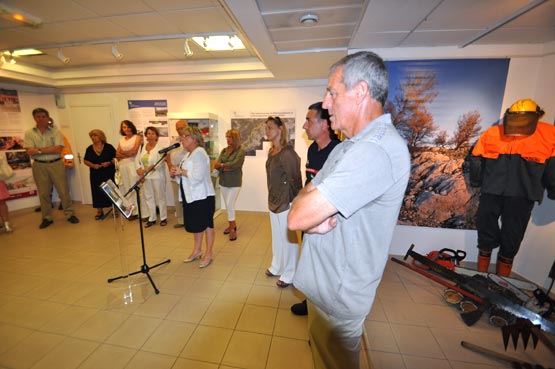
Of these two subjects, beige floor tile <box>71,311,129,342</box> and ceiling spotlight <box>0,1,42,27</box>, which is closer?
beige floor tile <box>71,311,129,342</box>

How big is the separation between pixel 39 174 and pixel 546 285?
7.83 metres

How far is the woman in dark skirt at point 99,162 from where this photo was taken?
451cm

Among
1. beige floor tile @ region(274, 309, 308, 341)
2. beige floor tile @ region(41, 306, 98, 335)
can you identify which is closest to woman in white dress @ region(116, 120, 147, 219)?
beige floor tile @ region(41, 306, 98, 335)

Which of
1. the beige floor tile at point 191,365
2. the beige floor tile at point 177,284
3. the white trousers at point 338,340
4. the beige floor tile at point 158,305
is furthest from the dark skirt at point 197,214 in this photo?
the white trousers at point 338,340

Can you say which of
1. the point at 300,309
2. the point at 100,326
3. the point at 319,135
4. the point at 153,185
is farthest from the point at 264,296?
the point at 153,185

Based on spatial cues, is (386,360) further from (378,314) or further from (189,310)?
(189,310)

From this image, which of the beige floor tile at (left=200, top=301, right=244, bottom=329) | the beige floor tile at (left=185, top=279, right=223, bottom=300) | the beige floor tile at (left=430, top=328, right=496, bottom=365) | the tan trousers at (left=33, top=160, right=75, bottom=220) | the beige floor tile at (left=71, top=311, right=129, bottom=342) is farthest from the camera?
the tan trousers at (left=33, top=160, right=75, bottom=220)

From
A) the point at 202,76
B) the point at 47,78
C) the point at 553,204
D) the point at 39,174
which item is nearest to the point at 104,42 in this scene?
the point at 202,76

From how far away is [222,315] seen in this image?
7.17ft

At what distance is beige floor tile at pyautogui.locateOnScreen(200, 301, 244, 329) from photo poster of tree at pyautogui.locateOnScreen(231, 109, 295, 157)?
3105mm

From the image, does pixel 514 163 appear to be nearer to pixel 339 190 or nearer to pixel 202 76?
pixel 339 190

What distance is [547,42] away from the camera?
2.58 meters

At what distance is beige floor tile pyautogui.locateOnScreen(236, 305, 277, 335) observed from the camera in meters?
2.02

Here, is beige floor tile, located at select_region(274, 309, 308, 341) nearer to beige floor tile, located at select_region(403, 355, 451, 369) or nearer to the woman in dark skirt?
beige floor tile, located at select_region(403, 355, 451, 369)
